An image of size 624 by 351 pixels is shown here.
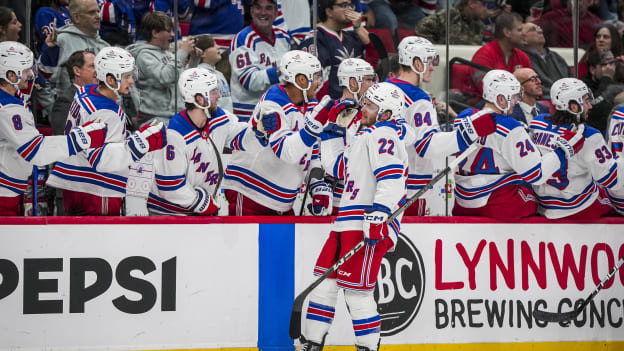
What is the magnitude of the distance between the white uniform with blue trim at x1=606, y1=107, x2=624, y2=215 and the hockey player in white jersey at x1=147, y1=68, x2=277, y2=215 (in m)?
2.17

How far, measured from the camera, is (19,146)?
429 centimetres

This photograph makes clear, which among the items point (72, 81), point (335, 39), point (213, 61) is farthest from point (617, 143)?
point (72, 81)

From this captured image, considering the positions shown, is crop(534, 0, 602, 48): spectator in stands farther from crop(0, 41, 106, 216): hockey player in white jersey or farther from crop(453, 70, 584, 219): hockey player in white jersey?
crop(0, 41, 106, 216): hockey player in white jersey

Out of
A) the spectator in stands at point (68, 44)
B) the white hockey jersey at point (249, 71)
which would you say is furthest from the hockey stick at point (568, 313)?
the spectator in stands at point (68, 44)

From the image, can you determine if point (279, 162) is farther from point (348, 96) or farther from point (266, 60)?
point (266, 60)

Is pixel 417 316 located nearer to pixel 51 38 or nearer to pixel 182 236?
pixel 182 236

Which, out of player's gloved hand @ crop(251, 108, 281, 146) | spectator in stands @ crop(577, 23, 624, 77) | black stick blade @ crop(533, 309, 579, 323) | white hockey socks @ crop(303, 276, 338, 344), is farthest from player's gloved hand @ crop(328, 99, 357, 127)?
spectator in stands @ crop(577, 23, 624, 77)

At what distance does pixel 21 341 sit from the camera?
13.7ft

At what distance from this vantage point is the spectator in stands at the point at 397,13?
5738 millimetres

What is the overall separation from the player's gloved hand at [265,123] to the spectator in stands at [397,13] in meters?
1.48

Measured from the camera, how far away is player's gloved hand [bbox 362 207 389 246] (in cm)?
400

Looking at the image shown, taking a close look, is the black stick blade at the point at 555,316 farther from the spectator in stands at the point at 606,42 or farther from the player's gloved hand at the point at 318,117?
the spectator in stands at the point at 606,42

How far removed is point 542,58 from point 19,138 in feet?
11.8

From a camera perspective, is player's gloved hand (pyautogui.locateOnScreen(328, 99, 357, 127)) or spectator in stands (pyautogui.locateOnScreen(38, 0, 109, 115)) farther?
spectator in stands (pyautogui.locateOnScreen(38, 0, 109, 115))
